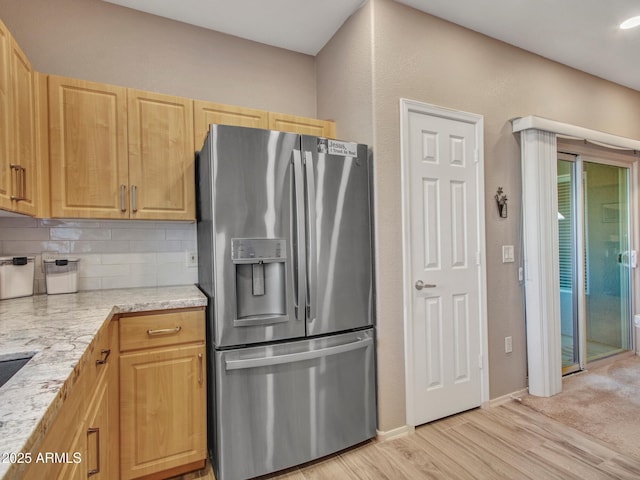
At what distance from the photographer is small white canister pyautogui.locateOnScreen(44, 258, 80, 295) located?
1971 millimetres

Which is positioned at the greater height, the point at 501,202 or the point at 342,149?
the point at 342,149

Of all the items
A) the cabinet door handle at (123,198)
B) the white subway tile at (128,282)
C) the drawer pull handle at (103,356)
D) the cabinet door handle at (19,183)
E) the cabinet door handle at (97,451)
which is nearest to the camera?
the cabinet door handle at (97,451)

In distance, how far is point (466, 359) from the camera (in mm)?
2410

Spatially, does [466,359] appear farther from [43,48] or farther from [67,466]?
[43,48]

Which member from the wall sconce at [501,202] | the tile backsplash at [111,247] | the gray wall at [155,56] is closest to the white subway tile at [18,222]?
the tile backsplash at [111,247]

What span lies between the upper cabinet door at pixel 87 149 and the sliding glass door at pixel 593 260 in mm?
3528

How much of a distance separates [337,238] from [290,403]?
93 cm

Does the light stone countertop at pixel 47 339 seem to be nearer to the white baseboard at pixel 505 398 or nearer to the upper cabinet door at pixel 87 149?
the upper cabinet door at pixel 87 149

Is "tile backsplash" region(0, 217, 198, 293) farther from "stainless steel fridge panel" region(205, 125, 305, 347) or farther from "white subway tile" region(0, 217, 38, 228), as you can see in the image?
"stainless steel fridge panel" region(205, 125, 305, 347)

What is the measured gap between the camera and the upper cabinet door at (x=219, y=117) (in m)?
2.12

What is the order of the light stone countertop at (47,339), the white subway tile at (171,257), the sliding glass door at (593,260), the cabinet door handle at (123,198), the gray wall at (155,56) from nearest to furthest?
the light stone countertop at (47,339)
the cabinet door handle at (123,198)
the gray wall at (155,56)
the white subway tile at (171,257)
the sliding glass door at (593,260)

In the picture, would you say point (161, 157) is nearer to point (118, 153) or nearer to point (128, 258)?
point (118, 153)

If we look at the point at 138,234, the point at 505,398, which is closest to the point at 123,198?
the point at 138,234

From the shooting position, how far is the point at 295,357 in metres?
1.81
